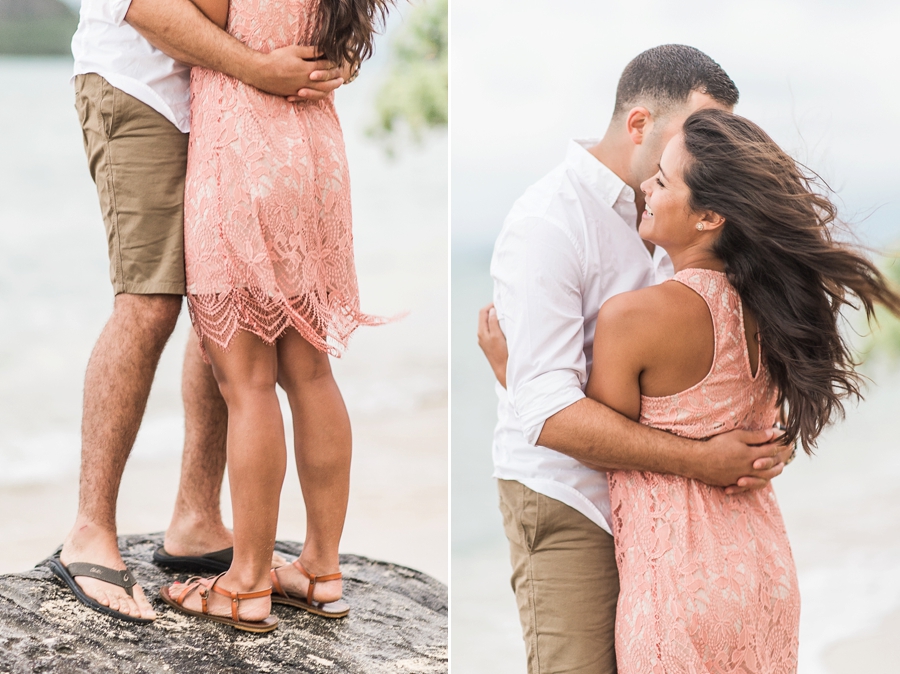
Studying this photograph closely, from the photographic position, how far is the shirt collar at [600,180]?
1.94 meters

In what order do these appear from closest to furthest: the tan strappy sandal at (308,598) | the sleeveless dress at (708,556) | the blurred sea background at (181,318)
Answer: the sleeveless dress at (708,556) → the tan strappy sandal at (308,598) → the blurred sea background at (181,318)

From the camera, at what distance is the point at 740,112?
17.7 ft

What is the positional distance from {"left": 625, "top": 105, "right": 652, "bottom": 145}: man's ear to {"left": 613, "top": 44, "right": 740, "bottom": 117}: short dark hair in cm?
2

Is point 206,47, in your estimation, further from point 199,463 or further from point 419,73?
point 419,73

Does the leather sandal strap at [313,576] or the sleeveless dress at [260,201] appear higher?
the sleeveless dress at [260,201]

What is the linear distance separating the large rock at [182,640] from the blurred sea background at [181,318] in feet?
16.0

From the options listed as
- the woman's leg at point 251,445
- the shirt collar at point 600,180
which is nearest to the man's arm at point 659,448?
the shirt collar at point 600,180

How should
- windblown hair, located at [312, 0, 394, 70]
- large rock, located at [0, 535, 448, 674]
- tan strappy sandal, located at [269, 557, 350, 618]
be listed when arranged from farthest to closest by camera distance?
tan strappy sandal, located at [269, 557, 350, 618]
windblown hair, located at [312, 0, 394, 70]
large rock, located at [0, 535, 448, 674]

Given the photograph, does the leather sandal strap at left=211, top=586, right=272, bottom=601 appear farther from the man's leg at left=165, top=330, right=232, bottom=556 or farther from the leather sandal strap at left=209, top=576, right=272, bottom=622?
the man's leg at left=165, top=330, right=232, bottom=556

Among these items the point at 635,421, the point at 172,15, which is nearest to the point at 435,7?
the point at 172,15

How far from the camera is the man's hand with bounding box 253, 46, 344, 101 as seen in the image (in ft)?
6.10

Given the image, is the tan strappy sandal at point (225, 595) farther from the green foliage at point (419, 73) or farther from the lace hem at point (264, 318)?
the green foliage at point (419, 73)

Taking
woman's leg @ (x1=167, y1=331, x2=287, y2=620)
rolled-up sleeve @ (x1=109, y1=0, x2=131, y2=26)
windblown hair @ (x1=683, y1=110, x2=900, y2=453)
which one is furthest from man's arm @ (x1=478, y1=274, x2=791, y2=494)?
rolled-up sleeve @ (x1=109, y1=0, x2=131, y2=26)

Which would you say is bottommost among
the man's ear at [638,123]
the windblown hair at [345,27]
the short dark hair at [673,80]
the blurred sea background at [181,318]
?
the blurred sea background at [181,318]
